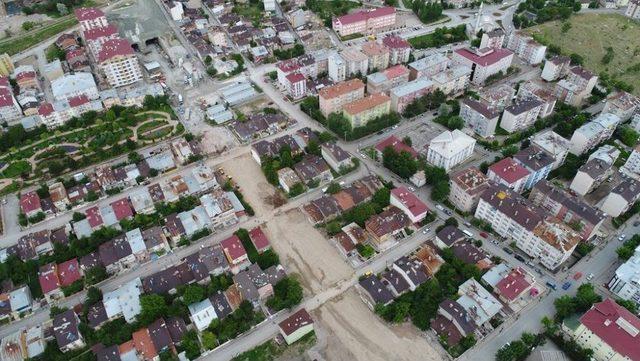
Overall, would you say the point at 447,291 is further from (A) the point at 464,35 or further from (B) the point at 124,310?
(A) the point at 464,35

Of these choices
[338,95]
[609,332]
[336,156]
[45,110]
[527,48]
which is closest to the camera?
[609,332]

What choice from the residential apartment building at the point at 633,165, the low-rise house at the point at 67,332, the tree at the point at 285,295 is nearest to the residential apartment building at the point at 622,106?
the residential apartment building at the point at 633,165

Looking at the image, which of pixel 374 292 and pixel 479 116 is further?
pixel 479 116

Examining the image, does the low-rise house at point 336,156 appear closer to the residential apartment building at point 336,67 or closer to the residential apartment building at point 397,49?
the residential apartment building at point 336,67

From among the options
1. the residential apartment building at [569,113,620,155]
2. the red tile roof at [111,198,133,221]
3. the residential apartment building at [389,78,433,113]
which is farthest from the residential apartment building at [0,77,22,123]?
the residential apartment building at [569,113,620,155]

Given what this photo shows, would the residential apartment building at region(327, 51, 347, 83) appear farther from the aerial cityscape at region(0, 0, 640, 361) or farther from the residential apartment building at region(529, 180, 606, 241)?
the residential apartment building at region(529, 180, 606, 241)

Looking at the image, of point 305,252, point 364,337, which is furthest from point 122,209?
point 364,337

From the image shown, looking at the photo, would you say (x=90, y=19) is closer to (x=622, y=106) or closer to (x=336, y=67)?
(x=336, y=67)
